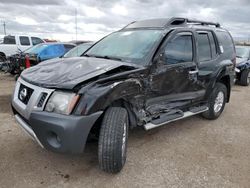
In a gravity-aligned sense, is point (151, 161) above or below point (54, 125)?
below

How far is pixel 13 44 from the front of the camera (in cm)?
1516

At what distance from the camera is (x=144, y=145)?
14.0 ft

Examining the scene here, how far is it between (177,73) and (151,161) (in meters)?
1.38

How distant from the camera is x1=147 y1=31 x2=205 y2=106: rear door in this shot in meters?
3.94

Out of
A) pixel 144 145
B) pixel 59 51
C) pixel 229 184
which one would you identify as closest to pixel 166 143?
pixel 144 145

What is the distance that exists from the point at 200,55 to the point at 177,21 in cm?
73

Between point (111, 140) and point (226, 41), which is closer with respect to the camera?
point (111, 140)

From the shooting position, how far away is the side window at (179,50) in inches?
164

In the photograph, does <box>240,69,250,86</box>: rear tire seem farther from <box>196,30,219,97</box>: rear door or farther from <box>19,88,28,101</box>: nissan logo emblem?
<box>19,88,28,101</box>: nissan logo emblem

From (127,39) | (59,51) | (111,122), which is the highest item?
(127,39)

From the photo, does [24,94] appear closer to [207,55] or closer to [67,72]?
[67,72]

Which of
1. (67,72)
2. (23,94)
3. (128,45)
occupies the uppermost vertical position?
(128,45)

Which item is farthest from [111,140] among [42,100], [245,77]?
[245,77]

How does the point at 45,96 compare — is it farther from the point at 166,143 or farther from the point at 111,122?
the point at 166,143
